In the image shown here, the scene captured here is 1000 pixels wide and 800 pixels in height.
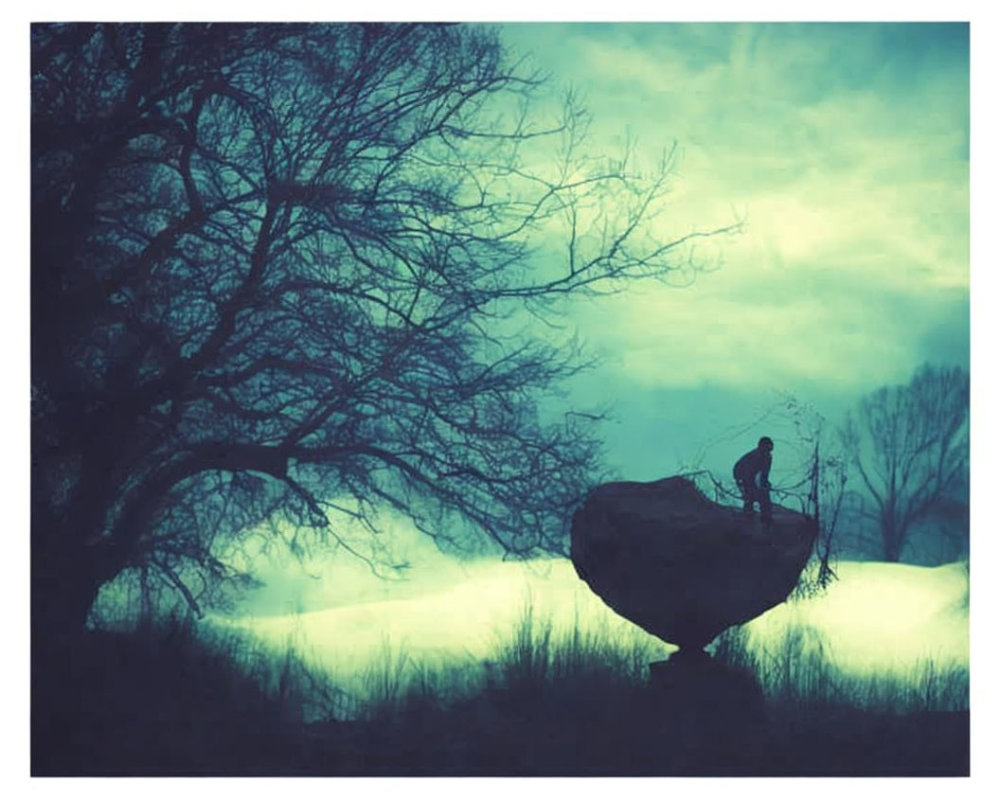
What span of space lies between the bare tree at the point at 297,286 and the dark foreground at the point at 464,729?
1.66 feet

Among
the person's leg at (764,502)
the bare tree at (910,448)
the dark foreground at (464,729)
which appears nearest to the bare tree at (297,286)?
the dark foreground at (464,729)

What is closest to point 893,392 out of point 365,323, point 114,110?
point 365,323

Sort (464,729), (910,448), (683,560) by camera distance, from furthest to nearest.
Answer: (910,448) < (464,729) < (683,560)

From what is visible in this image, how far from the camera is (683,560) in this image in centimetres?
689

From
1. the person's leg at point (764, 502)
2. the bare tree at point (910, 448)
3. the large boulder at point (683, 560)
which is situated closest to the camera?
the large boulder at point (683, 560)

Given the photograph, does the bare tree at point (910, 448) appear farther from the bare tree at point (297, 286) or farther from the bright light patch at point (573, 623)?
the bare tree at point (297, 286)

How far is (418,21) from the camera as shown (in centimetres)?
738

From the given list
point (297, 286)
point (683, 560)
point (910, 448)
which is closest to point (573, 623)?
point (683, 560)

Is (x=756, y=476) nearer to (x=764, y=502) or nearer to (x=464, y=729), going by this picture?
(x=764, y=502)

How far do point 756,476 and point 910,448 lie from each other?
2.82 ft

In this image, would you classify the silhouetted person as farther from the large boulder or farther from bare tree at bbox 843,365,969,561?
bare tree at bbox 843,365,969,561

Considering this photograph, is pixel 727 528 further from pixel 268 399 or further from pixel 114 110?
pixel 114 110

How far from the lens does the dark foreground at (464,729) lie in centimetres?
693

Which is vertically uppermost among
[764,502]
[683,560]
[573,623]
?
[764,502]
